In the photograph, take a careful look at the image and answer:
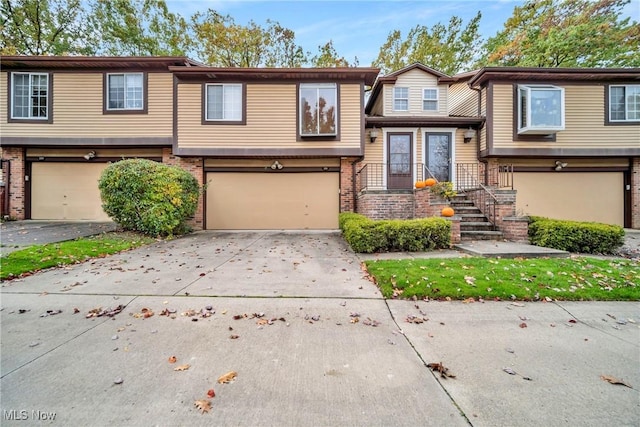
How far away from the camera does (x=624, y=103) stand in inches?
411

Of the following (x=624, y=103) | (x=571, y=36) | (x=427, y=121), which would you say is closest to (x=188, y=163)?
(x=427, y=121)

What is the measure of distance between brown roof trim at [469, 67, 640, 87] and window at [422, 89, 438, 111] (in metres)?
1.96

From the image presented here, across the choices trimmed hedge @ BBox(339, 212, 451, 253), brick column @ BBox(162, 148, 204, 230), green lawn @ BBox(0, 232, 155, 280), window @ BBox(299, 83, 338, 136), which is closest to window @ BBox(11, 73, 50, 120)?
brick column @ BBox(162, 148, 204, 230)

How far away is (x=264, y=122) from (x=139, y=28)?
1465cm

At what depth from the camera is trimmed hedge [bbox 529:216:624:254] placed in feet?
20.9

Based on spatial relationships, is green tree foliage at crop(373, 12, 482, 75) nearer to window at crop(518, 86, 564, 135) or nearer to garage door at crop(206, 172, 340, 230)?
window at crop(518, 86, 564, 135)

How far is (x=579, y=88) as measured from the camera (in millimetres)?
10445

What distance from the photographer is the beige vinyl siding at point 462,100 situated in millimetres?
11626

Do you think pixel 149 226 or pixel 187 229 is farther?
pixel 187 229

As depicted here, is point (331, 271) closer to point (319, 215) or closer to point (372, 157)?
point (319, 215)

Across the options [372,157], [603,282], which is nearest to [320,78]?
[372,157]

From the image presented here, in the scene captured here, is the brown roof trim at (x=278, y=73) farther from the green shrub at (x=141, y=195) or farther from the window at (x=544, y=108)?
the window at (x=544, y=108)

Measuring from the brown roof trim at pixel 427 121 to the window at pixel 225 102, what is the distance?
494cm

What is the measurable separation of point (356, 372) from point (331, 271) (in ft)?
9.37
